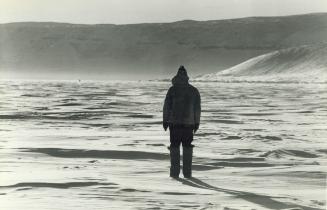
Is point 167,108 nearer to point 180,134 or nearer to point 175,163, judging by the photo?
point 180,134

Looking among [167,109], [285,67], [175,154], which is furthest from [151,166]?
[285,67]

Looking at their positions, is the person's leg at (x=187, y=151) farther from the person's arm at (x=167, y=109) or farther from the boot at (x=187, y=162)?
the person's arm at (x=167, y=109)

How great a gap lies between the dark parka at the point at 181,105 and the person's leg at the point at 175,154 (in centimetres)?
15

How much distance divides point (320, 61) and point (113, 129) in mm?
62902

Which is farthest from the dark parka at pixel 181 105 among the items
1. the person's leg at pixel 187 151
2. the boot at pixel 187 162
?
the boot at pixel 187 162

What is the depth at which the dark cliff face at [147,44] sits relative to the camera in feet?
488

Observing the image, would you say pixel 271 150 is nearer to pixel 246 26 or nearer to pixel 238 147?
pixel 238 147

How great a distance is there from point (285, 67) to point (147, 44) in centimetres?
8997

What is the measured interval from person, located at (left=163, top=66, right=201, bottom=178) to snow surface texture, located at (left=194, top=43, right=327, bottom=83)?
192ft

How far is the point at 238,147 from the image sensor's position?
1232 centimetres

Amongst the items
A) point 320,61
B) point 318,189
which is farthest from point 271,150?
point 320,61

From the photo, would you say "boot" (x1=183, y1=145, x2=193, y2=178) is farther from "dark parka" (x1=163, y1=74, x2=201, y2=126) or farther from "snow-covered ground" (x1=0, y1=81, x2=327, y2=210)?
"dark parka" (x1=163, y1=74, x2=201, y2=126)

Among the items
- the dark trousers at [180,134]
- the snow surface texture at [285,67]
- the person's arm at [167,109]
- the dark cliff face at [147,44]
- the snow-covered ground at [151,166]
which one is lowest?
the snow-covered ground at [151,166]

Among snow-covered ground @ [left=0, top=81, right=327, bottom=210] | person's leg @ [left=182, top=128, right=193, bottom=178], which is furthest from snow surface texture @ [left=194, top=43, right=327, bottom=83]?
person's leg @ [left=182, top=128, right=193, bottom=178]
